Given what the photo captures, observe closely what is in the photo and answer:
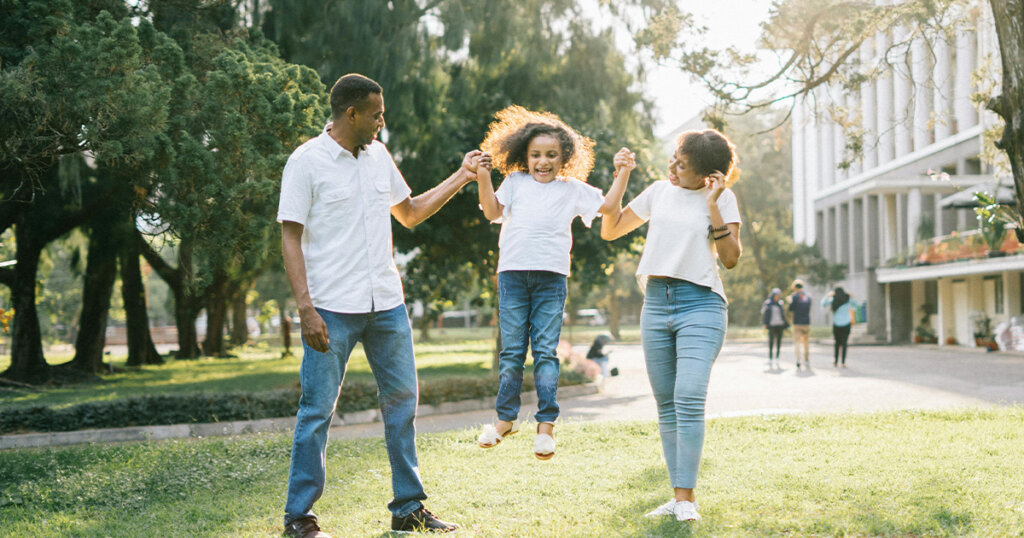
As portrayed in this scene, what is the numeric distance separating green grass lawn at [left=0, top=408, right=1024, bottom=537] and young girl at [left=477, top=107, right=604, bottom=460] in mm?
654

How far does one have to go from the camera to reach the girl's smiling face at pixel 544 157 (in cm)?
515

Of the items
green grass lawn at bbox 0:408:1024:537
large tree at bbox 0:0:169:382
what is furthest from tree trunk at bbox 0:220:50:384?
green grass lawn at bbox 0:408:1024:537

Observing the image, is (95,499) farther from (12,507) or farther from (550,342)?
(550,342)

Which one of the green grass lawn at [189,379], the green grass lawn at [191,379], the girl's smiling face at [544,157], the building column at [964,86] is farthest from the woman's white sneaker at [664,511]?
the building column at [964,86]

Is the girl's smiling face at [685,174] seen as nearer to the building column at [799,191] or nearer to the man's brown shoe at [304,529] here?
the man's brown shoe at [304,529]

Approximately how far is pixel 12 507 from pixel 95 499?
1.64 feet

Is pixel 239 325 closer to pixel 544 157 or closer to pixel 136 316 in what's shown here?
pixel 136 316

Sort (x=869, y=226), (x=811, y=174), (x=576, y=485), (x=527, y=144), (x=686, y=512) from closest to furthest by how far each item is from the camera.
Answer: (x=686, y=512) < (x=527, y=144) < (x=576, y=485) < (x=869, y=226) < (x=811, y=174)

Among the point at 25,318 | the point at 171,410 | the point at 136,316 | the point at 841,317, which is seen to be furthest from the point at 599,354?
the point at 136,316

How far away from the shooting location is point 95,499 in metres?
6.01

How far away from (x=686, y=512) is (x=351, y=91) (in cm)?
267

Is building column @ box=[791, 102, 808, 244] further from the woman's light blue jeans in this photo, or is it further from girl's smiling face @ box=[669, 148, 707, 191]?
the woman's light blue jeans

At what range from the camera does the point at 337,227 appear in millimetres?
4441

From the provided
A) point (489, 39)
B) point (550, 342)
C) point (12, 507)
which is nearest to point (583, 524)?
point (550, 342)
